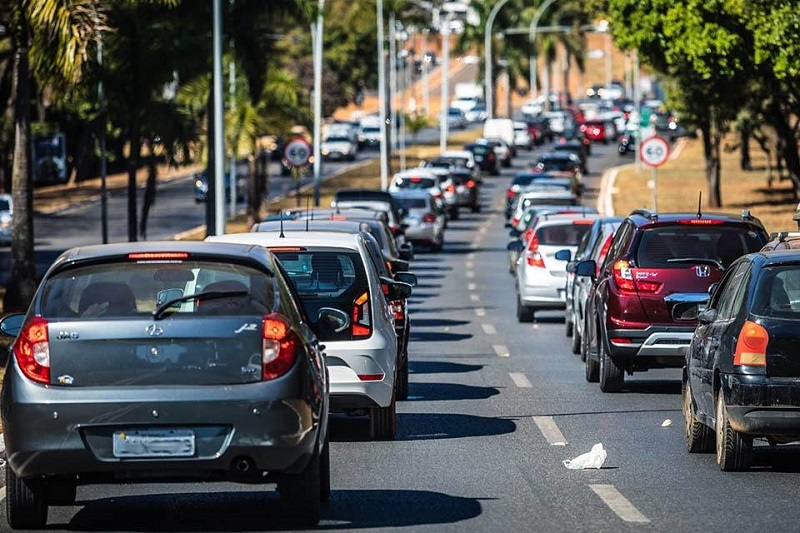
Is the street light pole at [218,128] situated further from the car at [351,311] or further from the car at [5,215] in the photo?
the car at [5,215]

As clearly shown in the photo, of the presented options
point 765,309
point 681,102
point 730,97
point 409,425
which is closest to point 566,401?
point 409,425

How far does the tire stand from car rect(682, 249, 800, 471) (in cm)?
252

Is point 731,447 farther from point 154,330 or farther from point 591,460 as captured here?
point 154,330

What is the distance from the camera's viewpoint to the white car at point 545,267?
26.8m

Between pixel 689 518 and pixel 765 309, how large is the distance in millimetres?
2231

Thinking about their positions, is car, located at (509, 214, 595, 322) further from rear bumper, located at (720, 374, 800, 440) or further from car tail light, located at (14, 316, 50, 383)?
car tail light, located at (14, 316, 50, 383)

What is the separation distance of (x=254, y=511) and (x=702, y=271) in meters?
7.96

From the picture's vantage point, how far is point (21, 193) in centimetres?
2844

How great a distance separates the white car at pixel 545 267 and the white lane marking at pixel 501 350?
11.0 ft

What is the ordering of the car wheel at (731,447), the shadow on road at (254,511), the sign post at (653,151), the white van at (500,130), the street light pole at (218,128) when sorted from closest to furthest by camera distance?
the shadow on road at (254,511), the car wheel at (731,447), the street light pole at (218,128), the sign post at (653,151), the white van at (500,130)

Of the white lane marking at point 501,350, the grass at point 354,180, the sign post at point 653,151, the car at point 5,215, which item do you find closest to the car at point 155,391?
the white lane marking at point 501,350

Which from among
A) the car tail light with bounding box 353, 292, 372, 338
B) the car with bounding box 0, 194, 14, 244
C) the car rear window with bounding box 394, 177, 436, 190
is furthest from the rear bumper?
the car rear window with bounding box 394, 177, 436, 190

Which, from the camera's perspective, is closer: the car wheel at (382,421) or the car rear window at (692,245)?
the car wheel at (382,421)

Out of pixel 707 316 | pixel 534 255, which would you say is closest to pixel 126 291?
pixel 707 316
